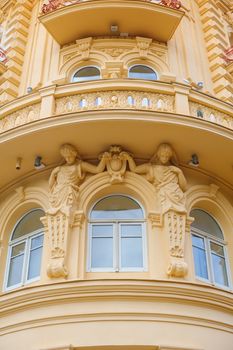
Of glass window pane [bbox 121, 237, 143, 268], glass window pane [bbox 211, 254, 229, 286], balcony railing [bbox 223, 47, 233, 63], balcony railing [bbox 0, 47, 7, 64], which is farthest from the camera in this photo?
balcony railing [bbox 223, 47, 233, 63]

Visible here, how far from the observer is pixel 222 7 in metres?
19.4

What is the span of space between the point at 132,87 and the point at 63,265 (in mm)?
4682

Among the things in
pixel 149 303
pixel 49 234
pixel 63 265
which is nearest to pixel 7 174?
pixel 49 234

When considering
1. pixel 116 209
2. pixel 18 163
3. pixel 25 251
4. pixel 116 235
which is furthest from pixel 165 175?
pixel 25 251

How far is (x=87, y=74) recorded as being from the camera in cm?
1520

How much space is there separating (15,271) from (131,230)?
287cm

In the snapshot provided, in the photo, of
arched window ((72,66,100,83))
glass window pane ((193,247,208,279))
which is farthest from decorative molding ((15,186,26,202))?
glass window pane ((193,247,208,279))

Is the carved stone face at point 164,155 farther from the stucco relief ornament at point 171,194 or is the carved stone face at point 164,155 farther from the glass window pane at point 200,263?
the glass window pane at point 200,263

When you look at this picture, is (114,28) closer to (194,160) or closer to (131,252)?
(194,160)

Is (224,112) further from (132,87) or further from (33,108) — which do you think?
(33,108)

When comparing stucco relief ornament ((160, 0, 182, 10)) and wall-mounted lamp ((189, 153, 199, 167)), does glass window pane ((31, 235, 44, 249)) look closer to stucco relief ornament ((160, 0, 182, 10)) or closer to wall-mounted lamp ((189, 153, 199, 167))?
wall-mounted lamp ((189, 153, 199, 167))

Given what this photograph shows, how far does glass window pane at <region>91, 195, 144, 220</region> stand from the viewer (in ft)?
38.8

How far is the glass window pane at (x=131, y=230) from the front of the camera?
37.9 ft

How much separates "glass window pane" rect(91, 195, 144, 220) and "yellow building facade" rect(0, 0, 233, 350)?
0.03 meters
